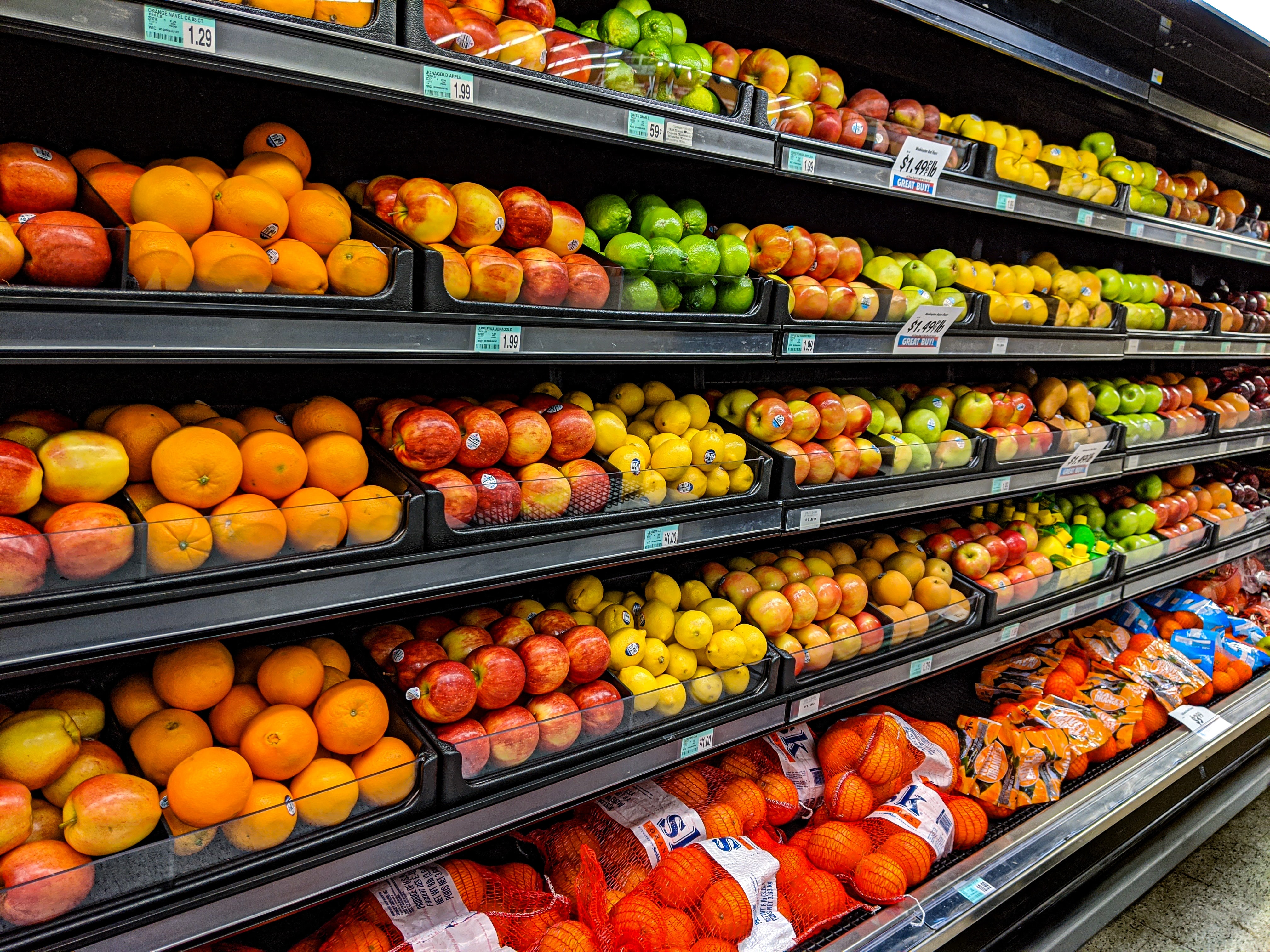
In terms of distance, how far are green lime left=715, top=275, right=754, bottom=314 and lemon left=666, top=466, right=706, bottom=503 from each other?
37 cm

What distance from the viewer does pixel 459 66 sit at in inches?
50.5

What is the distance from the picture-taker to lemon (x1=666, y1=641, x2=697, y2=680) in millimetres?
1827

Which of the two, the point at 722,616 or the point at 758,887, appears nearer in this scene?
the point at 758,887

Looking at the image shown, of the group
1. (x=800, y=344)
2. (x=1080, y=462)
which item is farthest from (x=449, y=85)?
(x=1080, y=462)

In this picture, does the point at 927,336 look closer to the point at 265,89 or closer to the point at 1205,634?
the point at 265,89

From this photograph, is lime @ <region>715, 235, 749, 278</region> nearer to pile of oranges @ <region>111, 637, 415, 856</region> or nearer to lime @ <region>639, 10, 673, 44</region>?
lime @ <region>639, 10, 673, 44</region>

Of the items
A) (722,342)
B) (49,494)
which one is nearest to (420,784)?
(49,494)

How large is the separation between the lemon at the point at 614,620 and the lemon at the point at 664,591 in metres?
0.13

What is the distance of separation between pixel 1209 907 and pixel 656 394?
2.55 m

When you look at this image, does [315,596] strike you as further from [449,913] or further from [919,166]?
[919,166]

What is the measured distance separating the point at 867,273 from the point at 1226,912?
2411 mm

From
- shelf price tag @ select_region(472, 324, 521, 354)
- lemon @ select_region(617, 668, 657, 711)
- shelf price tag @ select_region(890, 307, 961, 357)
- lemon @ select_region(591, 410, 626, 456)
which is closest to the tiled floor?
lemon @ select_region(617, 668, 657, 711)

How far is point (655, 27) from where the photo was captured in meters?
1.79

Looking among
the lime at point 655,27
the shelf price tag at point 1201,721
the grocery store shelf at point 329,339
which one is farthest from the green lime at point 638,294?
the shelf price tag at point 1201,721
